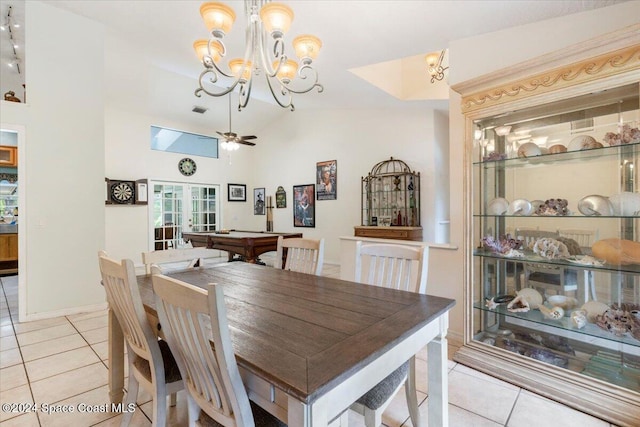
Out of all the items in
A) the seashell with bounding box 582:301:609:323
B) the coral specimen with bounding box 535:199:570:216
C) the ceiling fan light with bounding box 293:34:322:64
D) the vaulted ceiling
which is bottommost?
the seashell with bounding box 582:301:609:323

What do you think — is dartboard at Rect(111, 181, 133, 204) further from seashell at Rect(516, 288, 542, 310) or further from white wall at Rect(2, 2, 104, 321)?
seashell at Rect(516, 288, 542, 310)

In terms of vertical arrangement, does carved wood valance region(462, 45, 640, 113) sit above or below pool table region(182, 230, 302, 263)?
above

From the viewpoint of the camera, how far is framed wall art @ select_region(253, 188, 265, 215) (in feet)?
27.1

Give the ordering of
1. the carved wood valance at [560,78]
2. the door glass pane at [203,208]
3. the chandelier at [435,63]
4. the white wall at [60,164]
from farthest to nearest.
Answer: the door glass pane at [203,208], the chandelier at [435,63], the white wall at [60,164], the carved wood valance at [560,78]

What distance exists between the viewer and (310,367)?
33.1 inches

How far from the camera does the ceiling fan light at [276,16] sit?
1.92m

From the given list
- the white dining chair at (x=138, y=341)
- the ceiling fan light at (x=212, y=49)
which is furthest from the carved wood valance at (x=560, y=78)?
the white dining chair at (x=138, y=341)

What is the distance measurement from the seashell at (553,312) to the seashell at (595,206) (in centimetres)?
Result: 68

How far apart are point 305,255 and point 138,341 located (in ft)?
4.08

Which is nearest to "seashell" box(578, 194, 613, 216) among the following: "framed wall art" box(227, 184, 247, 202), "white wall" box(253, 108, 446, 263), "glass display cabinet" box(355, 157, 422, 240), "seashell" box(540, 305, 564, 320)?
"seashell" box(540, 305, 564, 320)

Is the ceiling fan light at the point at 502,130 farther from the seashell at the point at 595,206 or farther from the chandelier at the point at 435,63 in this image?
the chandelier at the point at 435,63

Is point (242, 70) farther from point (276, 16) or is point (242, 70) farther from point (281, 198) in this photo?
point (281, 198)

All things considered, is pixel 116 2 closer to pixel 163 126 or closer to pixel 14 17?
pixel 14 17

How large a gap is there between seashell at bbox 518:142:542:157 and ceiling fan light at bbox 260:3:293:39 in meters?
1.91
